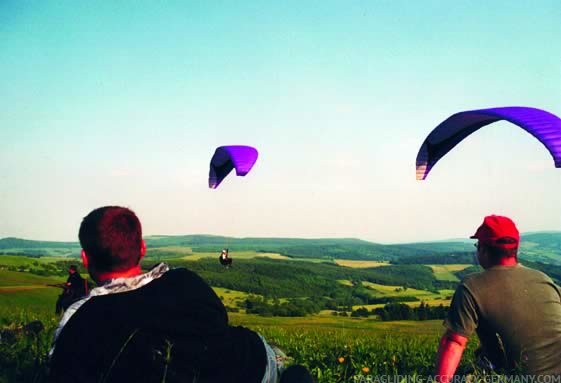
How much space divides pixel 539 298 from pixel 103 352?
10.0ft

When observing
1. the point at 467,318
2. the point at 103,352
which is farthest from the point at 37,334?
the point at 467,318

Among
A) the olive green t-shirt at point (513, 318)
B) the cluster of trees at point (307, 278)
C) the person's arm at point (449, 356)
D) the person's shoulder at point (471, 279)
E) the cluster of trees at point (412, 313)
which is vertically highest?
the person's shoulder at point (471, 279)

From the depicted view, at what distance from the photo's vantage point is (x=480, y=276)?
3719mm

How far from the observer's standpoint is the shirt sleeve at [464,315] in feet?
11.9

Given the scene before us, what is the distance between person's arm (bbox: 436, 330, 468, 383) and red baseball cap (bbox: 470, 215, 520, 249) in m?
0.76

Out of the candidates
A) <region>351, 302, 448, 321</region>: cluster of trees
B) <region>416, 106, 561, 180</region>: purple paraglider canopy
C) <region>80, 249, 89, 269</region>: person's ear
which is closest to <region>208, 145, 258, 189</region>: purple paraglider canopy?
<region>416, 106, 561, 180</region>: purple paraglider canopy

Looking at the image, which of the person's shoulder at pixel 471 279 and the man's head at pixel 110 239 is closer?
the man's head at pixel 110 239

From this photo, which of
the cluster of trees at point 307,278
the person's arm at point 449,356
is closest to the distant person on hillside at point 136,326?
the person's arm at point 449,356

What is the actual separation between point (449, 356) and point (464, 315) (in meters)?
0.31

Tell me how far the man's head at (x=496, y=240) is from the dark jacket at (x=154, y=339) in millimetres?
2078

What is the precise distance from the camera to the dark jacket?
8.20 ft

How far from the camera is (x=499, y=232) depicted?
3.82m

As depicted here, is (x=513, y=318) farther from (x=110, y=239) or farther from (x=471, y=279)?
(x=110, y=239)

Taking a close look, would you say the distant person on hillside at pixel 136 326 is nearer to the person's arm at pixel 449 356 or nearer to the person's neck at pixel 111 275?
the person's neck at pixel 111 275
